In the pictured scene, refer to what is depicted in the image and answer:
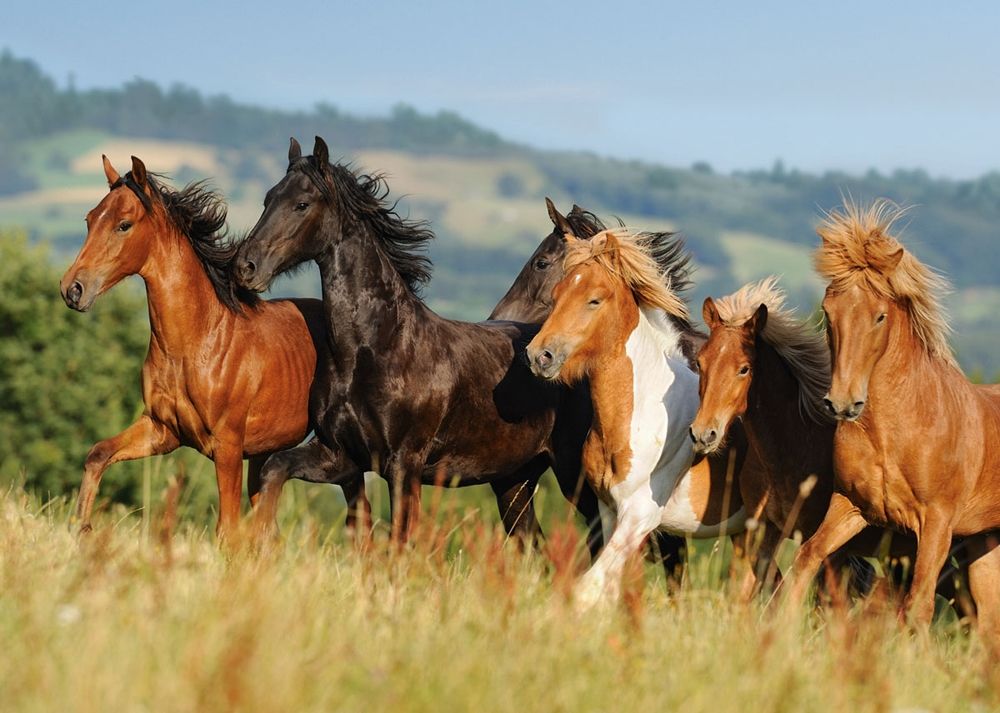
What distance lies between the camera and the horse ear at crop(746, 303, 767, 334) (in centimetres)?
744

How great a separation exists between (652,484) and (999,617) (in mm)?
2052

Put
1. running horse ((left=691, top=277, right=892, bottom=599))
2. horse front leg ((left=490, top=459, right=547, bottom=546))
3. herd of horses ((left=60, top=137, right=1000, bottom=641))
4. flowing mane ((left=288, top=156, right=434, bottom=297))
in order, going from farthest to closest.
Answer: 1. horse front leg ((left=490, top=459, right=547, bottom=546))
2. flowing mane ((left=288, top=156, right=434, bottom=297))
3. running horse ((left=691, top=277, right=892, bottom=599))
4. herd of horses ((left=60, top=137, right=1000, bottom=641))

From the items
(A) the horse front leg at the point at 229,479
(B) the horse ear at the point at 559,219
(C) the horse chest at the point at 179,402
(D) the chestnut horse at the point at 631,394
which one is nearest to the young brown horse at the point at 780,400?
(D) the chestnut horse at the point at 631,394

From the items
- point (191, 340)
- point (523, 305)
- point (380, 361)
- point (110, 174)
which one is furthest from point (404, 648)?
point (523, 305)

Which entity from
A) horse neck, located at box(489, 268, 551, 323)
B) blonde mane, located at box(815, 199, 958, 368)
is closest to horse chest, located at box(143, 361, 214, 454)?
horse neck, located at box(489, 268, 551, 323)

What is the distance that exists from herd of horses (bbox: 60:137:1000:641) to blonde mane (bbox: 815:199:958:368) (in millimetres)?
12

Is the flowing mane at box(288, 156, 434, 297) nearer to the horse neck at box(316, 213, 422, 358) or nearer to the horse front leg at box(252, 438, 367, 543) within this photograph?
the horse neck at box(316, 213, 422, 358)

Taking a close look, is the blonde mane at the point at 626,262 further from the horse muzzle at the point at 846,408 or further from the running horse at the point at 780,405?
the horse muzzle at the point at 846,408

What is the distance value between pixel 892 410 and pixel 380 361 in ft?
9.62

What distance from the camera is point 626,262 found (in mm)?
7758

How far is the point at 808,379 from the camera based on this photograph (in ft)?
24.9

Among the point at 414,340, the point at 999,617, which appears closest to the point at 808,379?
the point at 999,617

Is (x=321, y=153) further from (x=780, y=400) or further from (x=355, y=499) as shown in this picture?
(x=780, y=400)

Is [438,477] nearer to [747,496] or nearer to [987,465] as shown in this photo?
[747,496]
